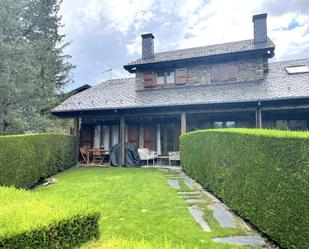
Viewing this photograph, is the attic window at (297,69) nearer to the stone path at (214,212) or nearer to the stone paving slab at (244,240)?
the stone path at (214,212)

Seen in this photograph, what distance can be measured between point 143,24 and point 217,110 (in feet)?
42.1

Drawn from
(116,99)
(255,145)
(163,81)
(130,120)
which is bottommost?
(255,145)

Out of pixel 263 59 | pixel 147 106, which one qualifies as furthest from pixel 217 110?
pixel 263 59

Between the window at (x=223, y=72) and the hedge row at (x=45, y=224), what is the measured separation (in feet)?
46.3

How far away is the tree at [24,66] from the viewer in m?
18.1

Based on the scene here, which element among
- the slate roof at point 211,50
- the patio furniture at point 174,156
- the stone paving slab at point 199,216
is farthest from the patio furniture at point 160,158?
the stone paving slab at point 199,216

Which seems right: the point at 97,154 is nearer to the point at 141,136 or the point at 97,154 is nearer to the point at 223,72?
the point at 141,136

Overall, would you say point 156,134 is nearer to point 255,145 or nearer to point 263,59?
point 263,59

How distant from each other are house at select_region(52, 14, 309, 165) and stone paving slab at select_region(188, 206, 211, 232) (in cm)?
765

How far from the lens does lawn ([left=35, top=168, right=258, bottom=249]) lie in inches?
189

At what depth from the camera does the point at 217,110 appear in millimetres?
14320

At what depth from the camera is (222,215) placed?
6512 mm

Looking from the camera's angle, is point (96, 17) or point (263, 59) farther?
point (96, 17)

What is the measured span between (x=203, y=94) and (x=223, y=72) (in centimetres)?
226
